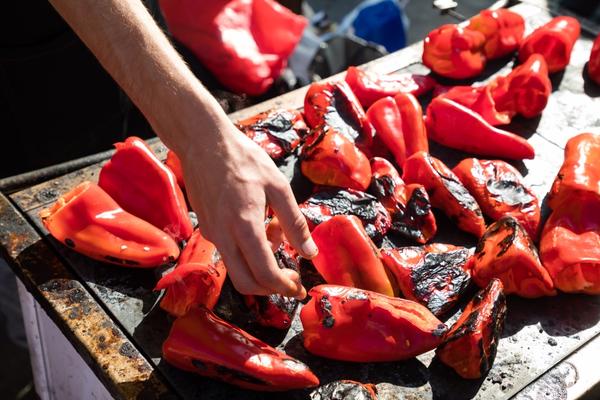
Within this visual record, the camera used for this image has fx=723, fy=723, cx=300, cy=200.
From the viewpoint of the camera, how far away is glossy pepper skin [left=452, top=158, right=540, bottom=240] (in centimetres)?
199

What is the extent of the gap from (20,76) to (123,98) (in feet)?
1.39

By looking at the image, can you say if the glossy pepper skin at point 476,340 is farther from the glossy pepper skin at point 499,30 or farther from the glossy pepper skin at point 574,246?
the glossy pepper skin at point 499,30

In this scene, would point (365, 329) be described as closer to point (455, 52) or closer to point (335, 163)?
point (335, 163)

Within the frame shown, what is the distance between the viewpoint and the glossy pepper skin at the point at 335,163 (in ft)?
6.49

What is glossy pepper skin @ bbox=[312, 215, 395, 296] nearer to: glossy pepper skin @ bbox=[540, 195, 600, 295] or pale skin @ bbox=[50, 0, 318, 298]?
pale skin @ bbox=[50, 0, 318, 298]

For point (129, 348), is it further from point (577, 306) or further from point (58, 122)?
point (58, 122)

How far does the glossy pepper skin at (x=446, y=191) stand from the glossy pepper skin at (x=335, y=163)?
137 mm

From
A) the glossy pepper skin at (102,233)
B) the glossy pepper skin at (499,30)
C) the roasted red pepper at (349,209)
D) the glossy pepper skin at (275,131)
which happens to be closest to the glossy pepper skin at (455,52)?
the glossy pepper skin at (499,30)

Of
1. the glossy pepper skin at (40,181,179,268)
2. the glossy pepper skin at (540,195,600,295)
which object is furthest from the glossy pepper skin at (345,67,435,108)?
the glossy pepper skin at (40,181,179,268)

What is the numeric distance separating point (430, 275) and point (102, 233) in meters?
0.81

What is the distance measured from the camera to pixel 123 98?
2812 millimetres

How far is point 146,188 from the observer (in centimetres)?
190

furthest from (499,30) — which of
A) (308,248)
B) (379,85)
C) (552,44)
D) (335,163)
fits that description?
(308,248)

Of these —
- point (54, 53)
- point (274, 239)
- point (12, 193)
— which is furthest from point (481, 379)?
point (54, 53)
